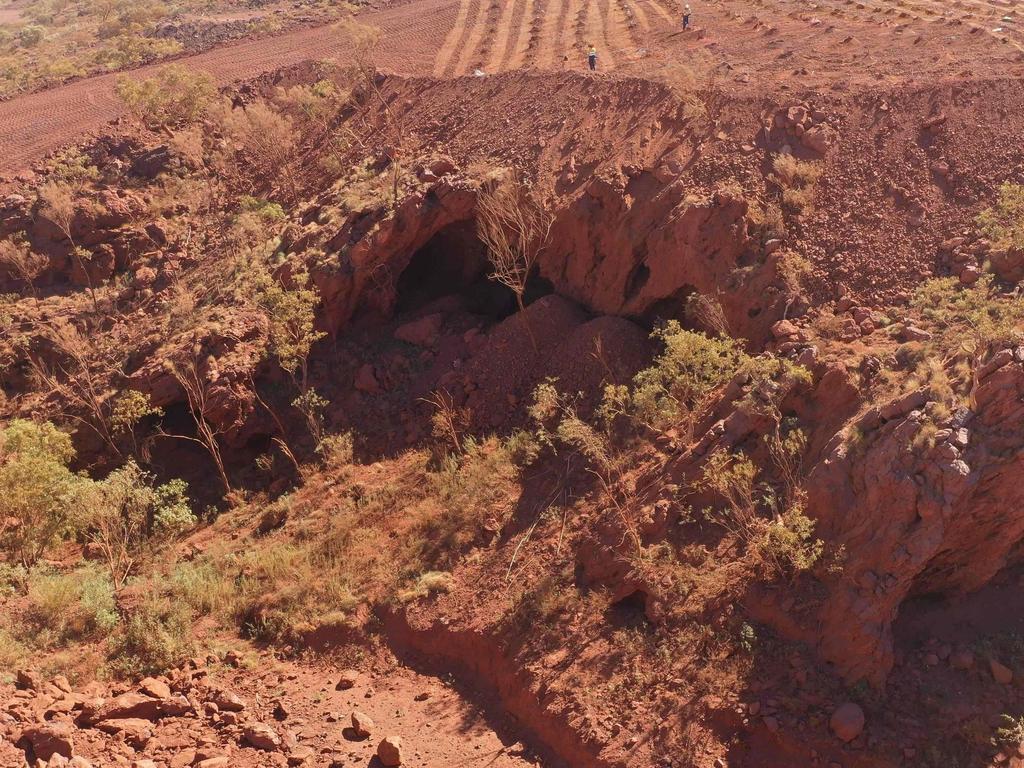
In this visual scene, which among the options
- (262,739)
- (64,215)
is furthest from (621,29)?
(262,739)

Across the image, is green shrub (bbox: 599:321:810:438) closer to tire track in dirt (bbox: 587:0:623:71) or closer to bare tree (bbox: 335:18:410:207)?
bare tree (bbox: 335:18:410:207)

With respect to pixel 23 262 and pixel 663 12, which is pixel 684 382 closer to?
pixel 23 262

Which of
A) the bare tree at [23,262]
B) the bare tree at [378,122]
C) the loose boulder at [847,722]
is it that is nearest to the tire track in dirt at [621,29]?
the bare tree at [378,122]

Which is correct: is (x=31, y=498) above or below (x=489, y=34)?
below

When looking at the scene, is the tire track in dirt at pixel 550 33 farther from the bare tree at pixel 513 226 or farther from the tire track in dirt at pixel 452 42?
the bare tree at pixel 513 226

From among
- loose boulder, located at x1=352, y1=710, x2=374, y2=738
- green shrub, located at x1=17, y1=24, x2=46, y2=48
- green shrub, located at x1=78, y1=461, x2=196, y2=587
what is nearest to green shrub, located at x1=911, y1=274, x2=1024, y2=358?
loose boulder, located at x1=352, y1=710, x2=374, y2=738
